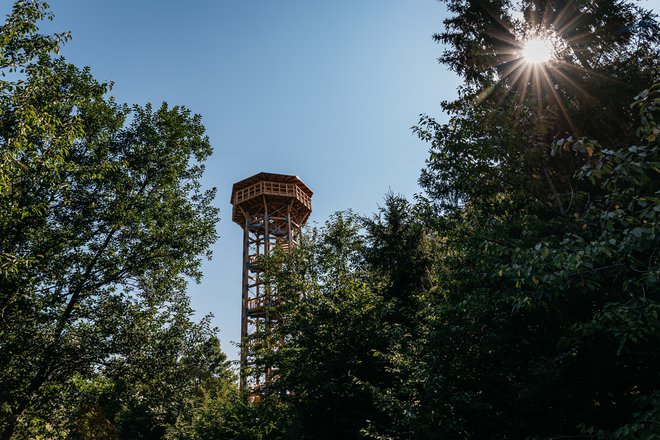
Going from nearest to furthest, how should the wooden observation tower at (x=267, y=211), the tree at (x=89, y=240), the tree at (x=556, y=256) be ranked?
the tree at (x=556, y=256)
the tree at (x=89, y=240)
the wooden observation tower at (x=267, y=211)

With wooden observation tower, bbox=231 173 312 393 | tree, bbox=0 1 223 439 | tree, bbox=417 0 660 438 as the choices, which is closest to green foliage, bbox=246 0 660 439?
tree, bbox=417 0 660 438

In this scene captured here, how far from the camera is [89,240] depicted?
1085 cm

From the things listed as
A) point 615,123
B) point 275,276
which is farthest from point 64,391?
point 615,123

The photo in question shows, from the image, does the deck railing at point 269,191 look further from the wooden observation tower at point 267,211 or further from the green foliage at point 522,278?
the green foliage at point 522,278

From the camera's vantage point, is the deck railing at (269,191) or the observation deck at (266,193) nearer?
the deck railing at (269,191)

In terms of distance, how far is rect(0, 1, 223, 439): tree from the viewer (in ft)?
31.2

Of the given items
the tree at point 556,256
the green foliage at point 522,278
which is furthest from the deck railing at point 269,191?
the tree at point 556,256

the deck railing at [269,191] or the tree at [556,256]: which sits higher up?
the deck railing at [269,191]

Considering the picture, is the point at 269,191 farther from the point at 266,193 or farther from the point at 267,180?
the point at 267,180

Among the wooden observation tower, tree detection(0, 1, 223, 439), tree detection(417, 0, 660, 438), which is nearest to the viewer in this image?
tree detection(417, 0, 660, 438)

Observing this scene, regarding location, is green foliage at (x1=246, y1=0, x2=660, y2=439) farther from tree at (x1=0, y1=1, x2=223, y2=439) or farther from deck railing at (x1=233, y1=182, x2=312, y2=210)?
deck railing at (x1=233, y1=182, x2=312, y2=210)

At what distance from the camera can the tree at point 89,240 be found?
951 cm

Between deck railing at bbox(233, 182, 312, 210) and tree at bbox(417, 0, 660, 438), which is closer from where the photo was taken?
tree at bbox(417, 0, 660, 438)

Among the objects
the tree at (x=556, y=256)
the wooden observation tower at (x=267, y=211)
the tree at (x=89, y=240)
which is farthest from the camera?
the wooden observation tower at (x=267, y=211)
